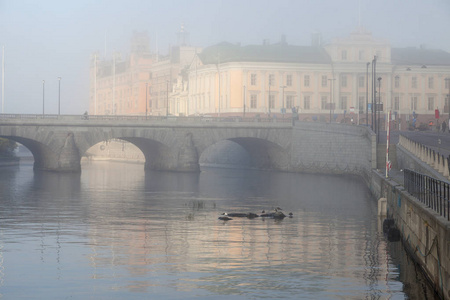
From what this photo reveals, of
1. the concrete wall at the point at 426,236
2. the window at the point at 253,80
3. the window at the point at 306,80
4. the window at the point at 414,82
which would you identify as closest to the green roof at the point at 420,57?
the window at the point at 414,82

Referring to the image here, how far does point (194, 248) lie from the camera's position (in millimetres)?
41750

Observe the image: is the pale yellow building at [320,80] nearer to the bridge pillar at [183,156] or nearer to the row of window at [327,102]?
the row of window at [327,102]

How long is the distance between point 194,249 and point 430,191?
12.9 metres

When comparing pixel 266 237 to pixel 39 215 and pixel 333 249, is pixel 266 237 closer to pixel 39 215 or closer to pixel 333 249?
pixel 333 249

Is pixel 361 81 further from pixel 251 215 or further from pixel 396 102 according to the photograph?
pixel 251 215

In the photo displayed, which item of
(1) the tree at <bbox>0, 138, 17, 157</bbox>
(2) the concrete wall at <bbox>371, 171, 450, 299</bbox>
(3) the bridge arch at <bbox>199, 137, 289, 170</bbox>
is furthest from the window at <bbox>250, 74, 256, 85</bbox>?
(2) the concrete wall at <bbox>371, 171, 450, 299</bbox>

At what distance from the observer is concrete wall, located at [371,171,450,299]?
2817 centimetres

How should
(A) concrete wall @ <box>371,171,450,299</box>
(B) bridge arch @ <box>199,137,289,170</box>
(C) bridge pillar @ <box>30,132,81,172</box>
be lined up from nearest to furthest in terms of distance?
(A) concrete wall @ <box>371,171,450,299</box> < (C) bridge pillar @ <box>30,132,81,172</box> < (B) bridge arch @ <box>199,137,289,170</box>

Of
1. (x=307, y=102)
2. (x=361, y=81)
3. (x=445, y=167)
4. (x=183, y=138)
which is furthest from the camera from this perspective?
(x=361, y=81)

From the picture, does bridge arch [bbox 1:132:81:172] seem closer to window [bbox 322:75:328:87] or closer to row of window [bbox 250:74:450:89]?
row of window [bbox 250:74:450:89]

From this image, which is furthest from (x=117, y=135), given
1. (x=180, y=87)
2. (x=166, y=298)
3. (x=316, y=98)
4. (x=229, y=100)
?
(x=166, y=298)

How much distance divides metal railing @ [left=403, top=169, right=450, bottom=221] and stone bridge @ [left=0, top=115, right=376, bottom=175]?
192 feet

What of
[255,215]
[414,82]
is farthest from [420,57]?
[255,215]

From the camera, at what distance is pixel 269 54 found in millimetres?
157875
